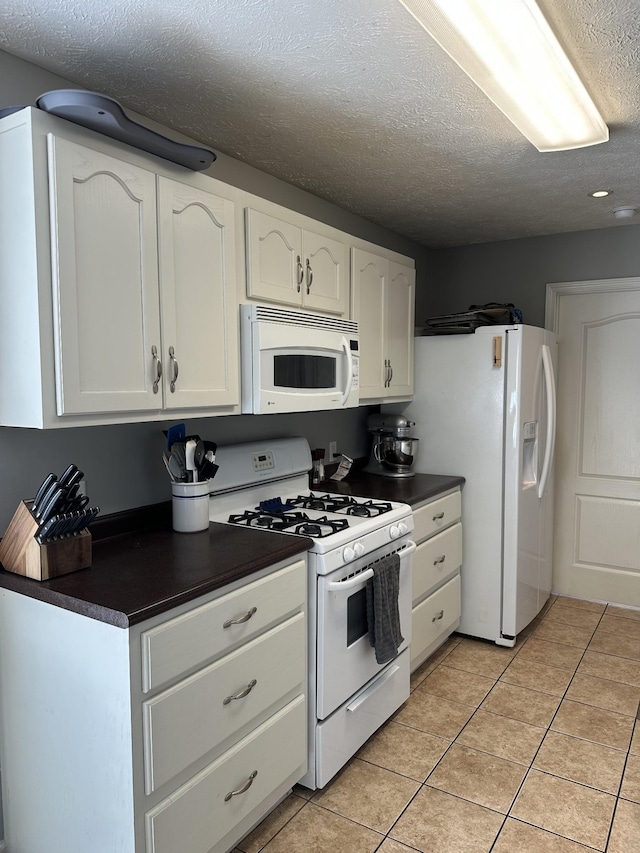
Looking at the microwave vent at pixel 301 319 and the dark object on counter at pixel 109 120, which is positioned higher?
the dark object on counter at pixel 109 120

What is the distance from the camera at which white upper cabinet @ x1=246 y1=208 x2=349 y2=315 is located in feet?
7.38

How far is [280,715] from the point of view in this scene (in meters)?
1.97

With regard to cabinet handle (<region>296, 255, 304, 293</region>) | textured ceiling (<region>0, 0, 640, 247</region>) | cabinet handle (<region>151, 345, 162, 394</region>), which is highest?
textured ceiling (<region>0, 0, 640, 247</region>)

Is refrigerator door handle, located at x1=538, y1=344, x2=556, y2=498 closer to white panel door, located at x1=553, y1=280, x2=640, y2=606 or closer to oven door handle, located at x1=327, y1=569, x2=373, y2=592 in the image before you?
white panel door, located at x1=553, y1=280, x2=640, y2=606

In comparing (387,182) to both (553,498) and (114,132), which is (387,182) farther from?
(553,498)

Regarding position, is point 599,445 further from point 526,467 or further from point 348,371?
point 348,371

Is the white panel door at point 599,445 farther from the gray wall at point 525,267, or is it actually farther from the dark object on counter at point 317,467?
the dark object on counter at point 317,467

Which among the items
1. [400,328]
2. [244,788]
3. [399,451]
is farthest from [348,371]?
[244,788]

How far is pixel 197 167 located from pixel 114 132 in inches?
13.1

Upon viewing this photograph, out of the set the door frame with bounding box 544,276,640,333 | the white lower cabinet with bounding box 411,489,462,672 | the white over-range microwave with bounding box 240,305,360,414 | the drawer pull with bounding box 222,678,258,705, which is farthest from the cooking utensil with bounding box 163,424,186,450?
the door frame with bounding box 544,276,640,333

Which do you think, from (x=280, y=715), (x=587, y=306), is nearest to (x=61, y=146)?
(x=280, y=715)

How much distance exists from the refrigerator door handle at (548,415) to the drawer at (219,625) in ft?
6.48

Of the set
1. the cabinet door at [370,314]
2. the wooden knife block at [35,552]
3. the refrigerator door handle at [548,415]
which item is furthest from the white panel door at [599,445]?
the wooden knife block at [35,552]

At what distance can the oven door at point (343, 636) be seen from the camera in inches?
83.6
